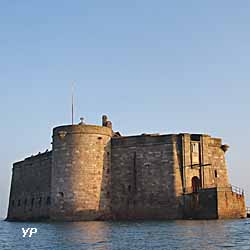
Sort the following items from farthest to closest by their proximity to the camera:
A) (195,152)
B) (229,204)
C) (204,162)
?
(204,162) < (195,152) < (229,204)

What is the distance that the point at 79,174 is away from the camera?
200 feet

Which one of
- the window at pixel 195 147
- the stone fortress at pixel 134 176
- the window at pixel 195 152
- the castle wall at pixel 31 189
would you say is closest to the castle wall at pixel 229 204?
the stone fortress at pixel 134 176

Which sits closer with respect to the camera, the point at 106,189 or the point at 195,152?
the point at 195,152

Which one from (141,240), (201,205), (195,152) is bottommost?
(141,240)

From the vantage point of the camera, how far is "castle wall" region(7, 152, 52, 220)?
71.7m

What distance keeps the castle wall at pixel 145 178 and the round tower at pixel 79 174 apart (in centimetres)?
206

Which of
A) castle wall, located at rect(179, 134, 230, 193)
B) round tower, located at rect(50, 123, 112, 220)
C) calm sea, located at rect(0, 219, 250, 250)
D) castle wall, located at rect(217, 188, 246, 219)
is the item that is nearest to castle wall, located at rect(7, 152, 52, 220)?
round tower, located at rect(50, 123, 112, 220)

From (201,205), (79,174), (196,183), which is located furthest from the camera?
(196,183)

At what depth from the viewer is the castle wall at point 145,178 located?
61.9 m

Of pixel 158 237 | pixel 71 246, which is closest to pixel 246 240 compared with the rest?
pixel 158 237

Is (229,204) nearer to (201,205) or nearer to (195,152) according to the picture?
(201,205)

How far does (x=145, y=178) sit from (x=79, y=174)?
25.4ft

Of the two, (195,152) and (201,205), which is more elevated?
(195,152)

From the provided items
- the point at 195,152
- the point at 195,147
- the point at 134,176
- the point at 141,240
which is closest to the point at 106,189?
the point at 134,176
